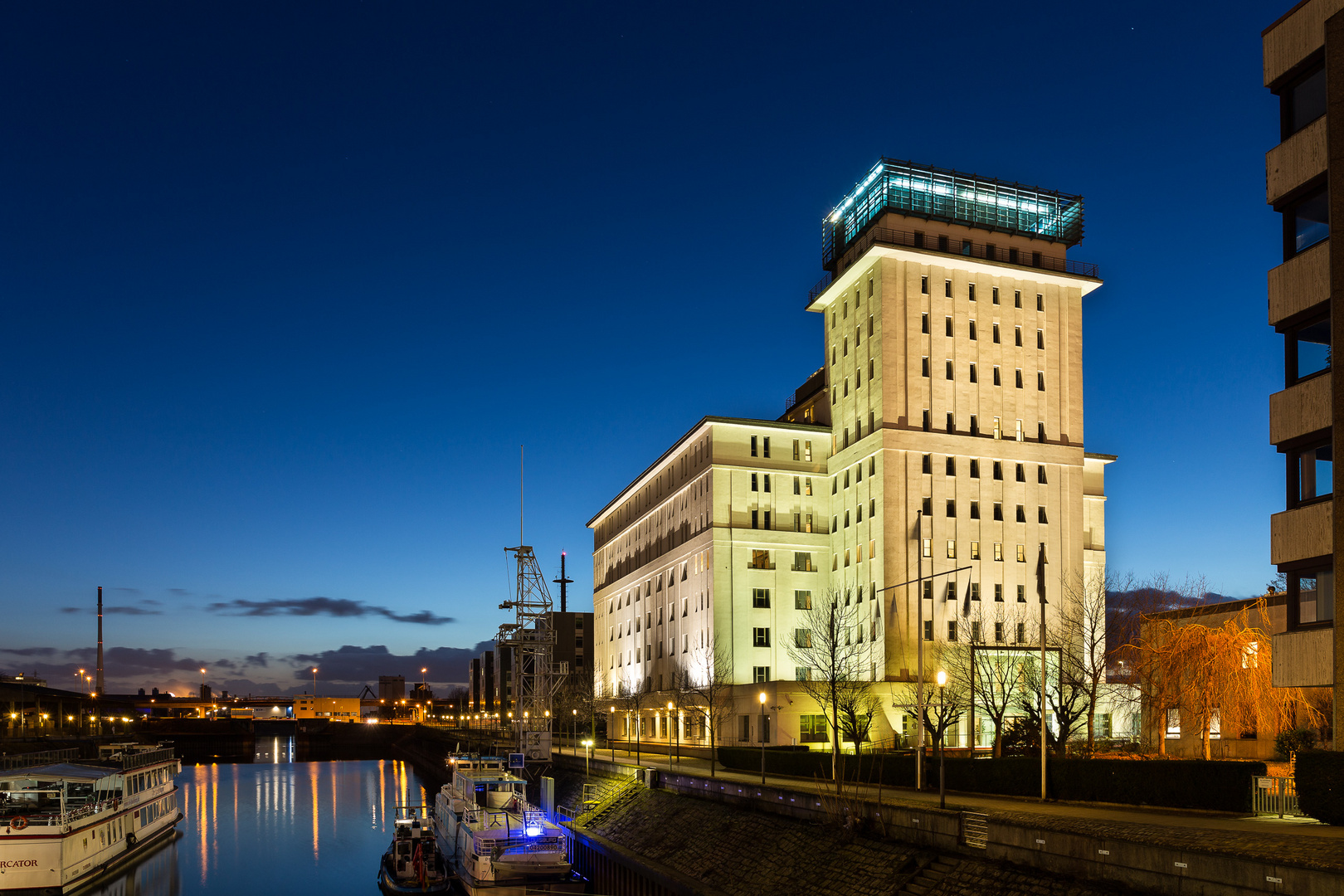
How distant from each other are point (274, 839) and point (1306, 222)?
79402mm

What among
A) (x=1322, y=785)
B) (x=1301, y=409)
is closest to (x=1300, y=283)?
(x=1301, y=409)

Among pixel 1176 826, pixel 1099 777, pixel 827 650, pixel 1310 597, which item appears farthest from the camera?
pixel 827 650

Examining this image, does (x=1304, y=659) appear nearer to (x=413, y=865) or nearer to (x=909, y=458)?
(x=413, y=865)

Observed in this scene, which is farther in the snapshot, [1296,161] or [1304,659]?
[1296,161]

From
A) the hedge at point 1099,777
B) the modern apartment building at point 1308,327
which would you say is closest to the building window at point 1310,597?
the modern apartment building at point 1308,327

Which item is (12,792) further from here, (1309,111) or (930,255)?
(930,255)

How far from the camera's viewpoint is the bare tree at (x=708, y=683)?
3875 inches

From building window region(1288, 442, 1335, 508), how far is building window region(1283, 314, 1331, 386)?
262 cm

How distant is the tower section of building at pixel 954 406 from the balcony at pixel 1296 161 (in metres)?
58.9

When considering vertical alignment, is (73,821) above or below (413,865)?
above

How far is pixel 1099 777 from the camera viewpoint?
129 ft

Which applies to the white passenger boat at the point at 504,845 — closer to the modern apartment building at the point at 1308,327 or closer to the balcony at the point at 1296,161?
the modern apartment building at the point at 1308,327

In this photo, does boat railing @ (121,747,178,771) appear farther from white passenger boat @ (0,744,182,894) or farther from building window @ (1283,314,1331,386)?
building window @ (1283,314,1331,386)

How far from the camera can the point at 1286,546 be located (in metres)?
38.1
